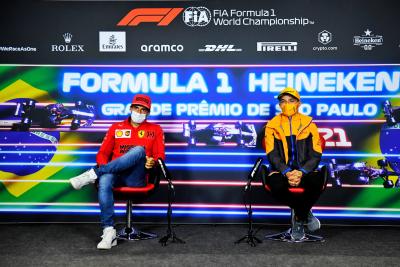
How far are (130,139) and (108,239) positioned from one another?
100cm

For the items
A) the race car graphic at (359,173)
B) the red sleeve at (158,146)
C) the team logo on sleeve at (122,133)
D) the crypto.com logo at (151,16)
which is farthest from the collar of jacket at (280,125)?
the crypto.com logo at (151,16)

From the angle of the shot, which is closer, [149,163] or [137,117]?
[149,163]

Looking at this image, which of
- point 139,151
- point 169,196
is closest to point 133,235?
point 169,196

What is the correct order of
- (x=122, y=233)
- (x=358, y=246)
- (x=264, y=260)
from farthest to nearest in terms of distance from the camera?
(x=122, y=233) → (x=358, y=246) → (x=264, y=260)

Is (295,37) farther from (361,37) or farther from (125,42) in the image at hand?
(125,42)

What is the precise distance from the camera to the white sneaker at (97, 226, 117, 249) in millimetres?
4246

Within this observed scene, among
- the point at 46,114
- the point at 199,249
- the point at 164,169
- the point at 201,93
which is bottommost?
the point at 199,249

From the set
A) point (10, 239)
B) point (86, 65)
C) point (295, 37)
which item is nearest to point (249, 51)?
point (295, 37)

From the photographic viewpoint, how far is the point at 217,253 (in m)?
4.16

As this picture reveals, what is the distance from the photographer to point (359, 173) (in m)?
5.23

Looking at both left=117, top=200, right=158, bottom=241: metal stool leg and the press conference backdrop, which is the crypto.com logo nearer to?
the press conference backdrop

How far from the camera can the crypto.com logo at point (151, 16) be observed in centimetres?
526

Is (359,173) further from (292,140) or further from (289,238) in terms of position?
(289,238)

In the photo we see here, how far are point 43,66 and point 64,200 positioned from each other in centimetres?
144
